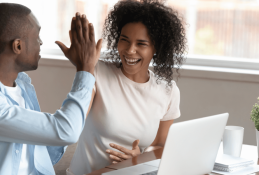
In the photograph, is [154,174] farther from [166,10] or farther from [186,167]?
[166,10]

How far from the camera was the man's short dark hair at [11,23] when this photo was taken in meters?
1.02

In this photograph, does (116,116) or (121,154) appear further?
(116,116)

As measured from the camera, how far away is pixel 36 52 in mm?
1098

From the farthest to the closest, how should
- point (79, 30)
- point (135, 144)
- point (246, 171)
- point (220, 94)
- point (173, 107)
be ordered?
1. point (220, 94)
2. point (173, 107)
3. point (135, 144)
4. point (246, 171)
5. point (79, 30)

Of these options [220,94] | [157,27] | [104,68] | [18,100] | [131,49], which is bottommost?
[220,94]

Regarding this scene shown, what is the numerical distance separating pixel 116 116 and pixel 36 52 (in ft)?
1.88

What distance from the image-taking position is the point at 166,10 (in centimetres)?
165

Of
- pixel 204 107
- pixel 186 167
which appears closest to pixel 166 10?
pixel 186 167

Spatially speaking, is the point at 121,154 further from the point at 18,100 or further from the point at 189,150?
the point at 18,100

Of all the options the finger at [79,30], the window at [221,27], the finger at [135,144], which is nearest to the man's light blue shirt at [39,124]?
the finger at [79,30]

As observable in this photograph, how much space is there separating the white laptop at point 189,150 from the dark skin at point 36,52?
0.36 m

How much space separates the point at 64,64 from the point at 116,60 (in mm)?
1737

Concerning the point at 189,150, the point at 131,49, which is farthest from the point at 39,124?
the point at 131,49

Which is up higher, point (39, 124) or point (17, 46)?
point (17, 46)
